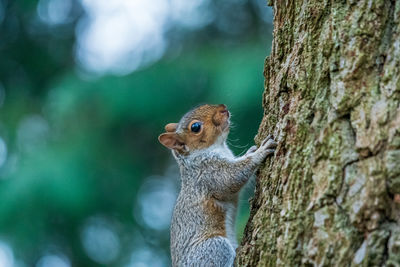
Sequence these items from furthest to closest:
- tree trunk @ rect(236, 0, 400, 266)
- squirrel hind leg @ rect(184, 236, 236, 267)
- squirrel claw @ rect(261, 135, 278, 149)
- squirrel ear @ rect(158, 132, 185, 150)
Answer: squirrel ear @ rect(158, 132, 185, 150) < squirrel hind leg @ rect(184, 236, 236, 267) < squirrel claw @ rect(261, 135, 278, 149) < tree trunk @ rect(236, 0, 400, 266)

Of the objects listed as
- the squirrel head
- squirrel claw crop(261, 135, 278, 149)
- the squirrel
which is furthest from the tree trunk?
the squirrel head

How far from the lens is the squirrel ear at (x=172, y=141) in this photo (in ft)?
11.8

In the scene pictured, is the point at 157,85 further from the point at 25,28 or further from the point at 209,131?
the point at 209,131

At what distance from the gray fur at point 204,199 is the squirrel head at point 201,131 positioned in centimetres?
3

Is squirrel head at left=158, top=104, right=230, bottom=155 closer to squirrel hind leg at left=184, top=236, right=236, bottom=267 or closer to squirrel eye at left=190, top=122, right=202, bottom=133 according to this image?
squirrel eye at left=190, top=122, right=202, bottom=133

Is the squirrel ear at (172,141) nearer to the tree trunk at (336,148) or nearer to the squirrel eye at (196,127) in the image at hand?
the squirrel eye at (196,127)

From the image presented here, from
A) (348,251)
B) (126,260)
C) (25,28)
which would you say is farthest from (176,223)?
(25,28)

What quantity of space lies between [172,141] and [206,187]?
370mm

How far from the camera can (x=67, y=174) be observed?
660 cm

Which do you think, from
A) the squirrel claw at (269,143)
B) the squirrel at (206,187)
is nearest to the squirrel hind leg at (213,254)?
the squirrel at (206,187)

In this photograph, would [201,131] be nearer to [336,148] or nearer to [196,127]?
[196,127]

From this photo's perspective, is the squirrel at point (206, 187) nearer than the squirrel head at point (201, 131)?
Yes

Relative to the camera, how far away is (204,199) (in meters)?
3.38

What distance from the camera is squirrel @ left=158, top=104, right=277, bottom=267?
3.18 meters
